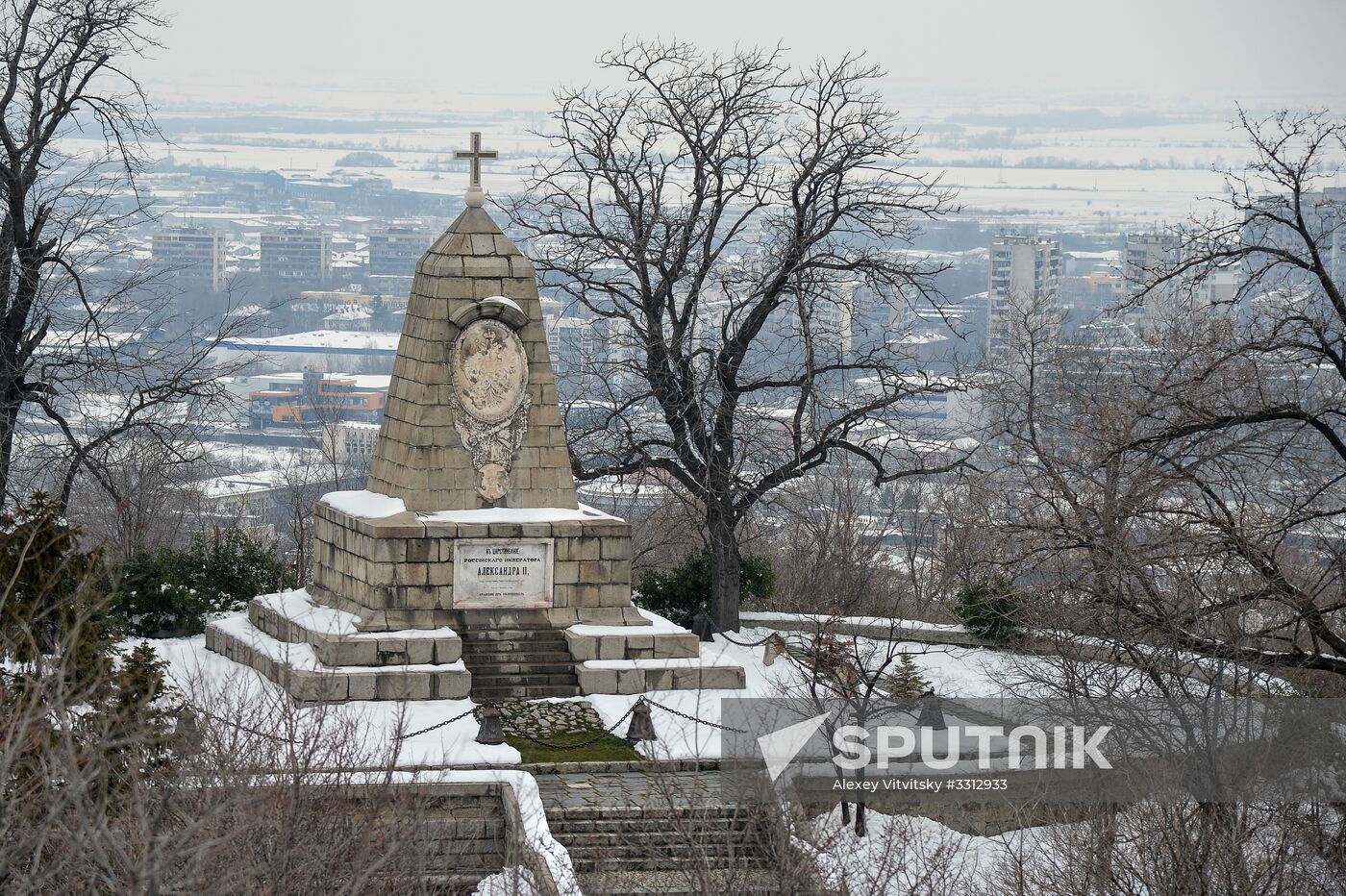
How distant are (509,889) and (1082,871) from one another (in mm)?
4536

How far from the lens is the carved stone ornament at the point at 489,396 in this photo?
2333 centimetres

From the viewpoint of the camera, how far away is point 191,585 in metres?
25.9

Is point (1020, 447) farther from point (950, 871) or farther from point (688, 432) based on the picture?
point (950, 871)

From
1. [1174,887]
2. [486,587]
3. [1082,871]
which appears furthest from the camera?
[486,587]

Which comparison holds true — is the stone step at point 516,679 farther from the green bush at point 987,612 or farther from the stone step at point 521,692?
the green bush at point 987,612

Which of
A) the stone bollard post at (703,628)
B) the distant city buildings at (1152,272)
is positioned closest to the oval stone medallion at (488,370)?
the stone bollard post at (703,628)

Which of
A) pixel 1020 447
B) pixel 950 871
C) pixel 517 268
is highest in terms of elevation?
pixel 517 268

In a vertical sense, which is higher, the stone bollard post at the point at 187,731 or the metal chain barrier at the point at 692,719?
the stone bollard post at the point at 187,731

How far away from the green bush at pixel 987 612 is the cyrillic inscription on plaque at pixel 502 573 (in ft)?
17.2

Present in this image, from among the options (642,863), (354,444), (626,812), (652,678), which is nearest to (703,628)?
(652,678)

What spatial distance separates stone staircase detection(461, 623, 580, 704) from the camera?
73.9 ft

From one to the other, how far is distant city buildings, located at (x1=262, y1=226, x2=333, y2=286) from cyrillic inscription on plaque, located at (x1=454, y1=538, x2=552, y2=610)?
111890 mm

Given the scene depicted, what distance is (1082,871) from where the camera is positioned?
636 inches

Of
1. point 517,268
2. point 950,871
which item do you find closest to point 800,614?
point 517,268
